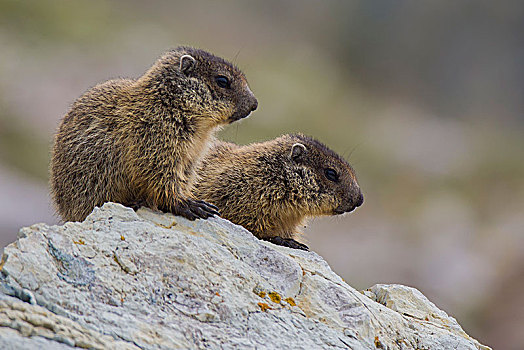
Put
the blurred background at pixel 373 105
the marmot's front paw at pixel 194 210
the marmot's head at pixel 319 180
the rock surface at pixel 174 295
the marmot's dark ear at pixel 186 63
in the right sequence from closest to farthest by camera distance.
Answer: the rock surface at pixel 174 295
the marmot's front paw at pixel 194 210
the marmot's dark ear at pixel 186 63
the marmot's head at pixel 319 180
the blurred background at pixel 373 105

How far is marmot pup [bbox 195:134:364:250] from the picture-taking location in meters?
8.61

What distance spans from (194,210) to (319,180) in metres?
2.68

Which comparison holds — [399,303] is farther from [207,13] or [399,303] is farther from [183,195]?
[207,13]

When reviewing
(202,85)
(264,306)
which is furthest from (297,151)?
(264,306)

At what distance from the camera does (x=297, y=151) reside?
9.11 metres

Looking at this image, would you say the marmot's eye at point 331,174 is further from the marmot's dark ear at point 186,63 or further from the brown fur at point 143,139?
the marmot's dark ear at point 186,63

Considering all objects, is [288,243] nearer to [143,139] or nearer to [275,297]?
[143,139]

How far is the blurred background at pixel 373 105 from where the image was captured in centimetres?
2647

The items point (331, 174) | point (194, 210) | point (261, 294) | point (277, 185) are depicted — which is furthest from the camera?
point (331, 174)

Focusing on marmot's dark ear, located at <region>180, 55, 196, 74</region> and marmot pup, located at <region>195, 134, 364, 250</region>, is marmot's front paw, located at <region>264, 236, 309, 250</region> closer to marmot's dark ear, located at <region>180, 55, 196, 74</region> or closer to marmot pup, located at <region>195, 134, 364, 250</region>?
marmot pup, located at <region>195, 134, 364, 250</region>

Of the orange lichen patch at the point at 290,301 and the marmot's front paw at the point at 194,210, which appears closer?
the orange lichen patch at the point at 290,301

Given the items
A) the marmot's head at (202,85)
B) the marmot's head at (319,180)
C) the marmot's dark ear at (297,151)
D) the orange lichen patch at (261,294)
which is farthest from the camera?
the marmot's dark ear at (297,151)

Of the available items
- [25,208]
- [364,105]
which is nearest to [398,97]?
[364,105]

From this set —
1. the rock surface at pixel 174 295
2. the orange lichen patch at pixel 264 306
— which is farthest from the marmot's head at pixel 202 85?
the orange lichen patch at pixel 264 306
